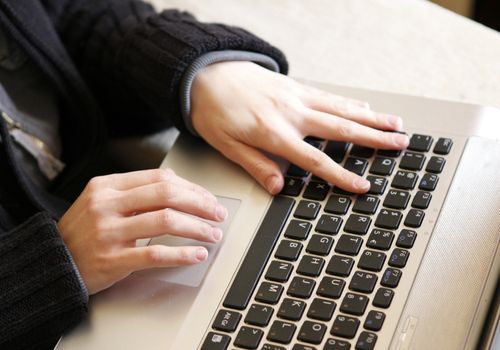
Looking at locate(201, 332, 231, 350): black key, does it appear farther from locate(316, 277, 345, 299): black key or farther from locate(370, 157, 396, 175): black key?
locate(370, 157, 396, 175): black key

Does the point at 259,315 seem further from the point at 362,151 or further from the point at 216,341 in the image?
the point at 362,151

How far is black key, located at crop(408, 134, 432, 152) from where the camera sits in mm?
700

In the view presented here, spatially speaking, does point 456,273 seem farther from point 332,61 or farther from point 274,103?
point 332,61

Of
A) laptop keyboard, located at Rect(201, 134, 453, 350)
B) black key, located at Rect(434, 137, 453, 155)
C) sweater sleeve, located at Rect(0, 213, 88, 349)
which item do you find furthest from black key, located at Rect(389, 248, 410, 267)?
sweater sleeve, located at Rect(0, 213, 88, 349)

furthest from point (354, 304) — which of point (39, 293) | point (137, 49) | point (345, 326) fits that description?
point (137, 49)

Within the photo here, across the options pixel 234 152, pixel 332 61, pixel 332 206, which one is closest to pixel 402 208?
pixel 332 206

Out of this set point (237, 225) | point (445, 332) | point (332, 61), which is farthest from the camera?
point (332, 61)

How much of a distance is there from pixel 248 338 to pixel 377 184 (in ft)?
0.53

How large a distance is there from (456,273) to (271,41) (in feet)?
1.33

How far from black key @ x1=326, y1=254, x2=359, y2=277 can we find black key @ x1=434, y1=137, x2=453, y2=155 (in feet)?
0.40

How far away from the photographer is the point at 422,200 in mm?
661

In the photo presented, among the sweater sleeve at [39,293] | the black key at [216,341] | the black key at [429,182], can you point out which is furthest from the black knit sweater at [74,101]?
the black key at [429,182]

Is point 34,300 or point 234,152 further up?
point 234,152

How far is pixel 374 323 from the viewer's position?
23.3 inches
